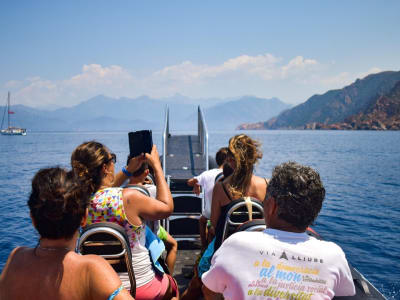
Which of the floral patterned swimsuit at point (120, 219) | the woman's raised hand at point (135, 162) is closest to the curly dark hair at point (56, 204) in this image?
the floral patterned swimsuit at point (120, 219)

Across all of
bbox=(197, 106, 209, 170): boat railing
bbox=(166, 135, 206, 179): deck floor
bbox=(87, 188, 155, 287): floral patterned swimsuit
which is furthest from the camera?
bbox=(197, 106, 209, 170): boat railing

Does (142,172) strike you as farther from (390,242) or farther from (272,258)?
(390,242)

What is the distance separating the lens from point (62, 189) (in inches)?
52.6

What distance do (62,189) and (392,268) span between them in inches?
296

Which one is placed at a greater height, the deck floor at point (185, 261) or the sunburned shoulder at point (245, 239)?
the sunburned shoulder at point (245, 239)

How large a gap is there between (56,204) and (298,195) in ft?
3.43

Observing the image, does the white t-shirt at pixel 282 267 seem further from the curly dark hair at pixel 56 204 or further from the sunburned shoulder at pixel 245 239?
the curly dark hair at pixel 56 204

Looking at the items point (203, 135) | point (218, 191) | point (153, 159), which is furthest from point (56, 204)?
point (203, 135)

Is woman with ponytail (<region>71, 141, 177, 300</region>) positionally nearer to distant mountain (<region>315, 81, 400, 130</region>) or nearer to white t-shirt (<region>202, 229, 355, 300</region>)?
white t-shirt (<region>202, 229, 355, 300</region>)

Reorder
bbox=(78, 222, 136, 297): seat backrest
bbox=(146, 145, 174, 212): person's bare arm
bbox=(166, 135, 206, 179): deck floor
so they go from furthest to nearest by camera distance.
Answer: bbox=(166, 135, 206, 179): deck floor < bbox=(146, 145, 174, 212): person's bare arm < bbox=(78, 222, 136, 297): seat backrest

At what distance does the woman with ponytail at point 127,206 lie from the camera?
214 centimetres

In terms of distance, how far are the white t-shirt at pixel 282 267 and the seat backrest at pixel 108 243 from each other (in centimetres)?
78

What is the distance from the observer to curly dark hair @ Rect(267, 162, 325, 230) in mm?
1501

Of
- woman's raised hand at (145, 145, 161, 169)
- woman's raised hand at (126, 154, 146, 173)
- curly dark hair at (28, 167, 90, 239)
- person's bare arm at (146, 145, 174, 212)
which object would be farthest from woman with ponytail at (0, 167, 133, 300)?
woman's raised hand at (126, 154, 146, 173)
